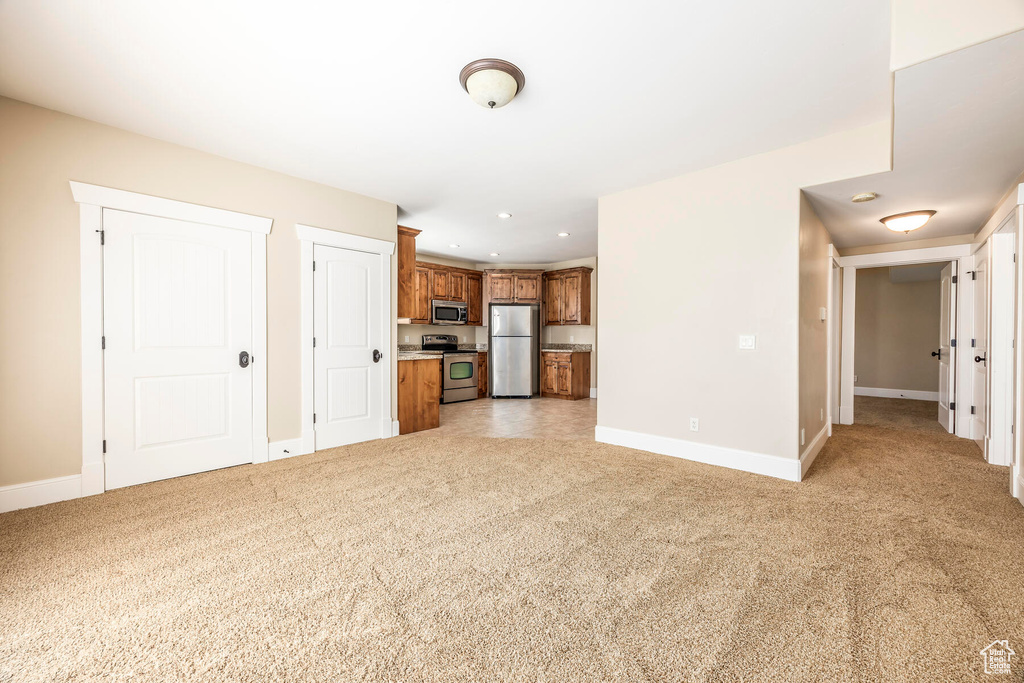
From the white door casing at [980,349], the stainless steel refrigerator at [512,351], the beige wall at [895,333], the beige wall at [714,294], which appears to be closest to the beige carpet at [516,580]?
the beige wall at [714,294]

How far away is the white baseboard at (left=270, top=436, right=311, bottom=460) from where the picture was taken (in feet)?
12.4

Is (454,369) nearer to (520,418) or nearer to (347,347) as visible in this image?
(520,418)

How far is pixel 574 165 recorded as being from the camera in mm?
3609

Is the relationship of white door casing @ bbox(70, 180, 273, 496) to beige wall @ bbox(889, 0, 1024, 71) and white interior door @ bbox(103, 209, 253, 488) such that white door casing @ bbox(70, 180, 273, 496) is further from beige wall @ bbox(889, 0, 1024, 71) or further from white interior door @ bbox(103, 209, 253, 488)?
beige wall @ bbox(889, 0, 1024, 71)

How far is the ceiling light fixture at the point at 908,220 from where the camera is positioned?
380 cm

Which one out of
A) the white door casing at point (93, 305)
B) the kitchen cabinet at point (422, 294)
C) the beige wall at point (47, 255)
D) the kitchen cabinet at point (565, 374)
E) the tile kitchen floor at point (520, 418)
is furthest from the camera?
the kitchen cabinet at point (565, 374)

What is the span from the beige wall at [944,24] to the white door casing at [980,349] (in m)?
3.41

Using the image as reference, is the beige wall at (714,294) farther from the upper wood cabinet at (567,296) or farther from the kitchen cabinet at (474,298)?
the kitchen cabinet at (474,298)

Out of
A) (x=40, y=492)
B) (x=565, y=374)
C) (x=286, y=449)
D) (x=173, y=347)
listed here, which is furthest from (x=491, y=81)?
(x=565, y=374)

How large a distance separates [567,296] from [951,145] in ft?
18.8

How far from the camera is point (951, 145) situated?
2508mm

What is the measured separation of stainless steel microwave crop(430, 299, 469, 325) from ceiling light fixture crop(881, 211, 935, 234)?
19.4 ft

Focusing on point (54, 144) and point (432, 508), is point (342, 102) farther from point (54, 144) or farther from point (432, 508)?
point (432, 508)

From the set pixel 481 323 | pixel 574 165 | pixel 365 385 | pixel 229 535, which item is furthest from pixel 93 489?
pixel 481 323
